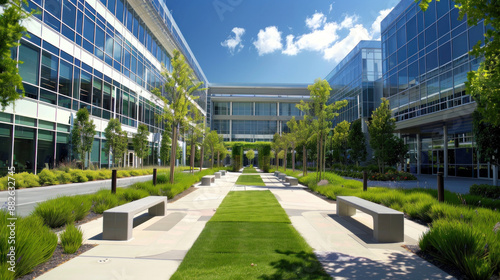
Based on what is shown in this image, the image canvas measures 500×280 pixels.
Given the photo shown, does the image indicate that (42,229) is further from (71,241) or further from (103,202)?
(103,202)

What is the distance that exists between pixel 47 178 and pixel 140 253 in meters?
14.6

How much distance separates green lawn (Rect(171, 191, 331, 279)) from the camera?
3.95 m

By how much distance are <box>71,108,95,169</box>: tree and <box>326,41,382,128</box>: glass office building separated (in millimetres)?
31586

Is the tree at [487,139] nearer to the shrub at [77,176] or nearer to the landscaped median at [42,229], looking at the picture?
the landscaped median at [42,229]

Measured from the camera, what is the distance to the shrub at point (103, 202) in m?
8.01

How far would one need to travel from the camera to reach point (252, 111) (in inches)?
2854

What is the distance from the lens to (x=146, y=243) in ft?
18.0

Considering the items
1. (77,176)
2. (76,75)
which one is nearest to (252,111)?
(76,75)

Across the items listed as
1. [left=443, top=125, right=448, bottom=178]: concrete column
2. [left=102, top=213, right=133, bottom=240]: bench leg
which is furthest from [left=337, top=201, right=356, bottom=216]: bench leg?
[left=443, top=125, right=448, bottom=178]: concrete column

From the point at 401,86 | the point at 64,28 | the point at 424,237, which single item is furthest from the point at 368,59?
the point at 424,237

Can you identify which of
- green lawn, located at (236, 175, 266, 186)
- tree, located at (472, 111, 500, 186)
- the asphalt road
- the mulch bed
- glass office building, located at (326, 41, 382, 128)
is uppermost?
glass office building, located at (326, 41, 382, 128)

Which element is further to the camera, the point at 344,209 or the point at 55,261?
the point at 344,209

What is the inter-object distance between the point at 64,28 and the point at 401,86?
30303mm

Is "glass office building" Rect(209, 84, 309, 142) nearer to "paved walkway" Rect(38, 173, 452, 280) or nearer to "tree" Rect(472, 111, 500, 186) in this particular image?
"tree" Rect(472, 111, 500, 186)
